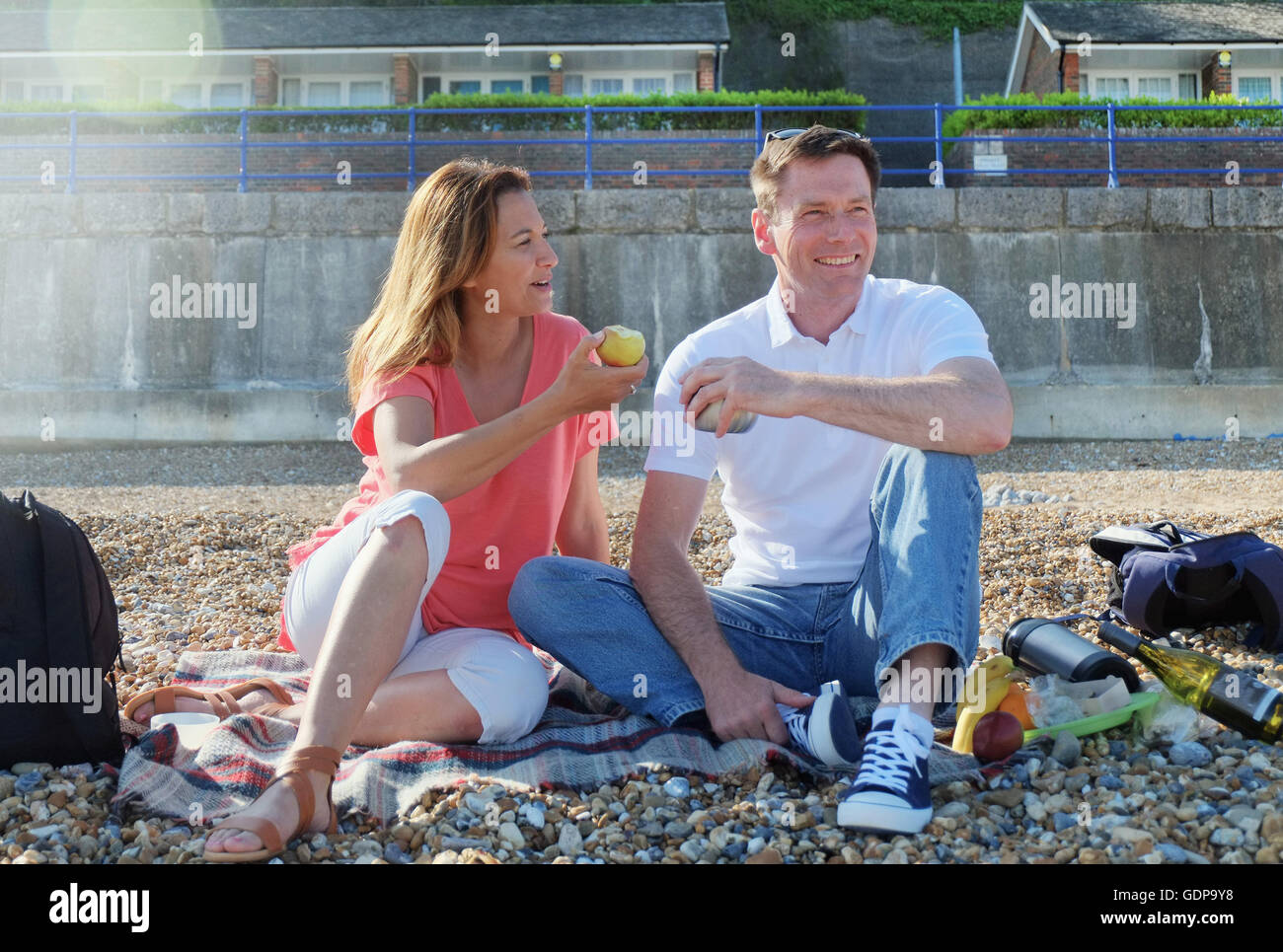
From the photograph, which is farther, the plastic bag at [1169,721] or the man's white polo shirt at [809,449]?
the man's white polo shirt at [809,449]

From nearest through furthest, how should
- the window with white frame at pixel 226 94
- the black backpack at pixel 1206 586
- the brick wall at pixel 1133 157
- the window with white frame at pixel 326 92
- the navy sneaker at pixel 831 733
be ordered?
the navy sneaker at pixel 831 733
the black backpack at pixel 1206 586
the brick wall at pixel 1133 157
the window with white frame at pixel 326 92
the window with white frame at pixel 226 94

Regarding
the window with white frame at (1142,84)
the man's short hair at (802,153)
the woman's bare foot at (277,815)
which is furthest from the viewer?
the window with white frame at (1142,84)

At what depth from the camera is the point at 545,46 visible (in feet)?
63.9

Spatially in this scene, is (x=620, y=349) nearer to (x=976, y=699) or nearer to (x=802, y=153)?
(x=802, y=153)

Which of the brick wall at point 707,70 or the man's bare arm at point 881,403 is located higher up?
the brick wall at point 707,70

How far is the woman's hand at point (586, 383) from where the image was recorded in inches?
99.3

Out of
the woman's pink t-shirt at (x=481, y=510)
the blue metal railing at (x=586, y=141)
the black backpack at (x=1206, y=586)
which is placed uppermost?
the blue metal railing at (x=586, y=141)

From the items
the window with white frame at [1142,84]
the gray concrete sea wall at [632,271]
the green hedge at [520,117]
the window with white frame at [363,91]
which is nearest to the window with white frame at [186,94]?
the window with white frame at [363,91]

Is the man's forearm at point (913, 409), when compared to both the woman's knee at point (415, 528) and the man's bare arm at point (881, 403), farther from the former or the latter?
the woman's knee at point (415, 528)

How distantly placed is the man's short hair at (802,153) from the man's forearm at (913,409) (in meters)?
0.70

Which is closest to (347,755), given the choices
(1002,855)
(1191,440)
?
(1002,855)

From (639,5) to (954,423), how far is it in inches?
784

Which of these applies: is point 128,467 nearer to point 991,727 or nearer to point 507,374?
point 507,374

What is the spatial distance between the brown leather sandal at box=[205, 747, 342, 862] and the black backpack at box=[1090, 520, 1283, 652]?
99.1 inches
